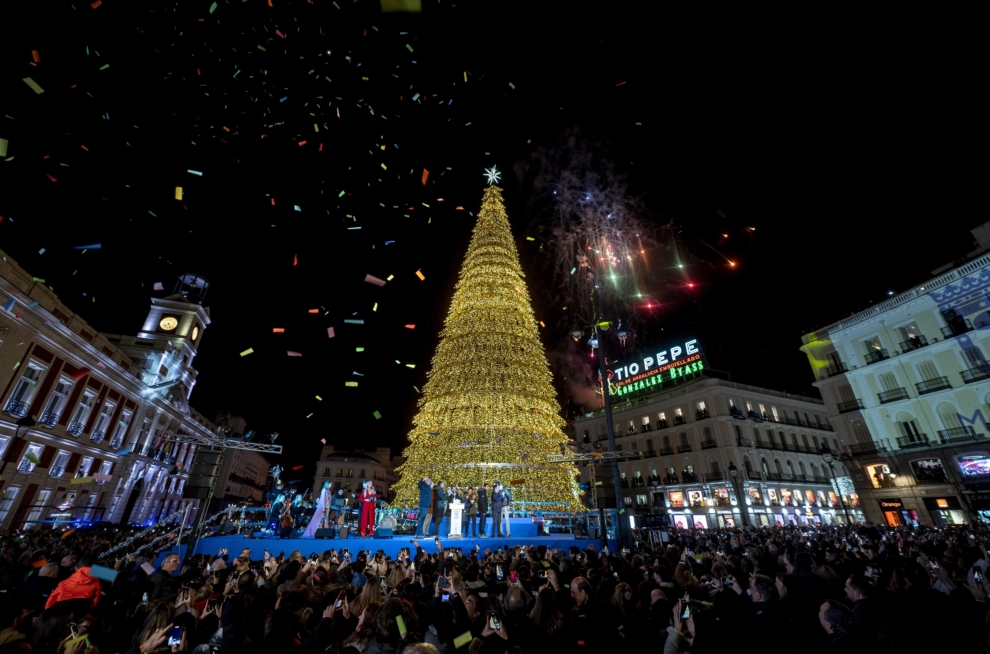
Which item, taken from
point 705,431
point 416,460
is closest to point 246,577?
point 416,460

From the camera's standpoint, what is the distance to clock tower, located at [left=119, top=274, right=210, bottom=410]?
1625 inches

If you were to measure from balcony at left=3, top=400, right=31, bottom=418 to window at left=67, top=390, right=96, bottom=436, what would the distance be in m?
4.68

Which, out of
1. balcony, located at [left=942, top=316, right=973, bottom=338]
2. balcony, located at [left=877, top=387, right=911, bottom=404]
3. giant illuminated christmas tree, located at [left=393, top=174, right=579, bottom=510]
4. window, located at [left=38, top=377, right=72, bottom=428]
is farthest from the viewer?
balcony, located at [left=877, top=387, right=911, bottom=404]

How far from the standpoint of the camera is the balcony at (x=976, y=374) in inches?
949

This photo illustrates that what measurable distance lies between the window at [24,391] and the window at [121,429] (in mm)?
10625

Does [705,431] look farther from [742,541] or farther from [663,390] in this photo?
[742,541]

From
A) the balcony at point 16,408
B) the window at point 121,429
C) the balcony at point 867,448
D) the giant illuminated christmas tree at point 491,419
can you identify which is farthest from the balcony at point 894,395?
the window at point 121,429

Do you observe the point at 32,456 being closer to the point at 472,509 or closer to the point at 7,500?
the point at 7,500

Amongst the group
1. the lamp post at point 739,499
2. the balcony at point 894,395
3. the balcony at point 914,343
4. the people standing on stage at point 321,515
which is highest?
the balcony at point 914,343

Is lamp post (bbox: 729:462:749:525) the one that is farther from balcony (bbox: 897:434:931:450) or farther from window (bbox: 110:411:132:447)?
window (bbox: 110:411:132:447)

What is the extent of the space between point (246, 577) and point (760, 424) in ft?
159

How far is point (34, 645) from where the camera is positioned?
378cm

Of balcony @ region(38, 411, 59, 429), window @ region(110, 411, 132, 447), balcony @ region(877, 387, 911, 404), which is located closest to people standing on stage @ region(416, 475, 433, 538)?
balcony @ region(38, 411, 59, 429)

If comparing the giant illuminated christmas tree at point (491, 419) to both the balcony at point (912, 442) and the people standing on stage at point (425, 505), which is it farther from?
the balcony at point (912, 442)
